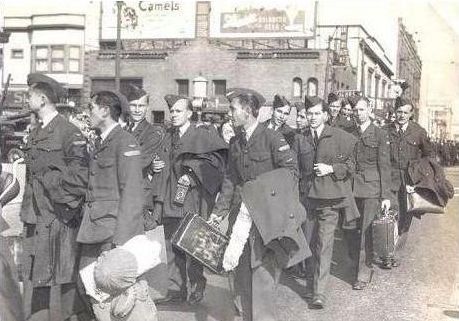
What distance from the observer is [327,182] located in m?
5.59

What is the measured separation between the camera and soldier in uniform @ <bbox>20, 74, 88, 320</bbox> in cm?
418

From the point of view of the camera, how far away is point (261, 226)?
403 centimetres

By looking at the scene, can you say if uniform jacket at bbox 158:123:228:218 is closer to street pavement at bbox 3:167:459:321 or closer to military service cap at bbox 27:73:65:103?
street pavement at bbox 3:167:459:321

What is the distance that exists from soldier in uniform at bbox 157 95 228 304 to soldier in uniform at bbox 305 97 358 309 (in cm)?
86

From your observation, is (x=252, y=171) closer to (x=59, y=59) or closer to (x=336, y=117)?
(x=336, y=117)

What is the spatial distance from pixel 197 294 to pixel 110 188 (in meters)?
1.73

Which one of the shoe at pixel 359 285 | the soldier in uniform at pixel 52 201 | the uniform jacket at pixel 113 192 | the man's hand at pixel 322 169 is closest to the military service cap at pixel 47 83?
the soldier in uniform at pixel 52 201

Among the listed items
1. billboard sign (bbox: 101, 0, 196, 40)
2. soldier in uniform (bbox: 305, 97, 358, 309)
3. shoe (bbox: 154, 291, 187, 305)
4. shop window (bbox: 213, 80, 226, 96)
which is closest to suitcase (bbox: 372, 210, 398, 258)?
soldier in uniform (bbox: 305, 97, 358, 309)

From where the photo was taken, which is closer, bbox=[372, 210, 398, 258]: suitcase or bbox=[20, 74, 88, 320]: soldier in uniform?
bbox=[20, 74, 88, 320]: soldier in uniform

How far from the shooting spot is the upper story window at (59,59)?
33.7m

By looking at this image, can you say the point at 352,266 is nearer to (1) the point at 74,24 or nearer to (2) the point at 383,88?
(1) the point at 74,24

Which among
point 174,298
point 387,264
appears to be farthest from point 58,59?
point 174,298

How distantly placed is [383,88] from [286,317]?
4275 cm

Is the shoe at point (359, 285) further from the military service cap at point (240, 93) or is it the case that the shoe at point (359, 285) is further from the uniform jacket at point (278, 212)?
the military service cap at point (240, 93)
